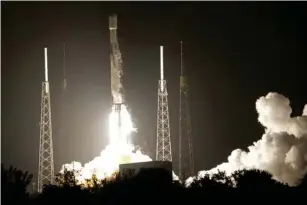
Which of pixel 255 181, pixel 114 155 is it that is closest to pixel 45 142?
pixel 114 155

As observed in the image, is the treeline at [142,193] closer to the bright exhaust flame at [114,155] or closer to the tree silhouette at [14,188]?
the tree silhouette at [14,188]

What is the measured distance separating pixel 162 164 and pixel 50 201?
9670 millimetres

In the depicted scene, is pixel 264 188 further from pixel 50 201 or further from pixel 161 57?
pixel 161 57

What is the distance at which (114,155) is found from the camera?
41.4 metres

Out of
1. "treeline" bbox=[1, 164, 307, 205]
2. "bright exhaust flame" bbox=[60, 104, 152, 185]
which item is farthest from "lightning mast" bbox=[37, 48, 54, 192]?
"treeline" bbox=[1, 164, 307, 205]

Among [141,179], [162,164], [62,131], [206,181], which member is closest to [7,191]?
[141,179]

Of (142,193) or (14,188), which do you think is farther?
(142,193)

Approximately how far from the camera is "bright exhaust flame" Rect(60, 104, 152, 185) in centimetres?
4031

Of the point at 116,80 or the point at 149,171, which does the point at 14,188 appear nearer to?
the point at 149,171

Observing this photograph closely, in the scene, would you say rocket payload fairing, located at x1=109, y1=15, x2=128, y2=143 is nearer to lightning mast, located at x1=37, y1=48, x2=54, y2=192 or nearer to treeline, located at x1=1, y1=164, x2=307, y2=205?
lightning mast, located at x1=37, y1=48, x2=54, y2=192

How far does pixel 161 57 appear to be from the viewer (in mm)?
40500

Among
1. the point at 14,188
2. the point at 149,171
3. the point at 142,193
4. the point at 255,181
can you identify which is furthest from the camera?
the point at 149,171

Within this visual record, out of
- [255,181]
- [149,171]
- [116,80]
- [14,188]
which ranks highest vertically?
[116,80]

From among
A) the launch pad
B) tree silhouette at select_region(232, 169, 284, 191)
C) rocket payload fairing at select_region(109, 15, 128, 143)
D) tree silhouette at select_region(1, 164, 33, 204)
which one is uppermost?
rocket payload fairing at select_region(109, 15, 128, 143)
